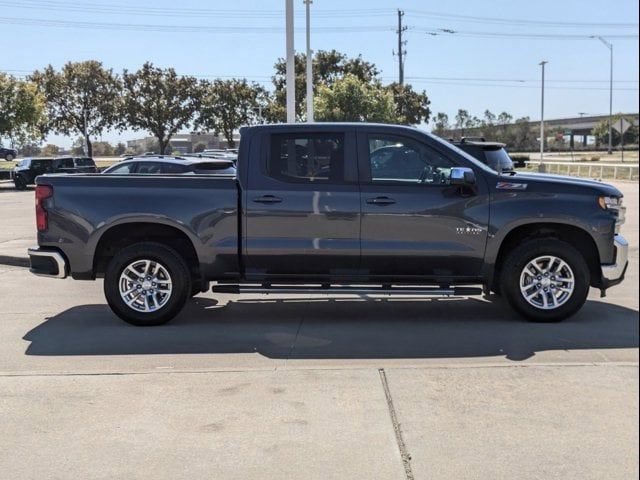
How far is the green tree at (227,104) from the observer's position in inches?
2373

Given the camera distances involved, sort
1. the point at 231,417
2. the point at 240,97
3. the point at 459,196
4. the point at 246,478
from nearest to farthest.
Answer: the point at 246,478 < the point at 231,417 < the point at 459,196 < the point at 240,97

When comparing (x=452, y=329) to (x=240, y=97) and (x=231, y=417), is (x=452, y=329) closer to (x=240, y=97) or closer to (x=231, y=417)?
(x=231, y=417)

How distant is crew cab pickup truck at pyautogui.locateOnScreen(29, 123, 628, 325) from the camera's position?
6.58m

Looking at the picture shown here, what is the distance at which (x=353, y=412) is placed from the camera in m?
4.46

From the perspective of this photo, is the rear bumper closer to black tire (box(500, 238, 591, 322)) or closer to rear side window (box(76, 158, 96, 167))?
black tire (box(500, 238, 591, 322))

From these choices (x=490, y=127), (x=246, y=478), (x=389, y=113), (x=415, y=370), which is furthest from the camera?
(x=490, y=127)

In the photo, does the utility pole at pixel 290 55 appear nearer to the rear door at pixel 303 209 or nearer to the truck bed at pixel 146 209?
the rear door at pixel 303 209

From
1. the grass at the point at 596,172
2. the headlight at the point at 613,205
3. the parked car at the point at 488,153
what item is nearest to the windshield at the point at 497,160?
the parked car at the point at 488,153

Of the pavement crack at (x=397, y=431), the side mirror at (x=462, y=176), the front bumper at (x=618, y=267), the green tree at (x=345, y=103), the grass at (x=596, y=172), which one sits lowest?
the pavement crack at (x=397, y=431)

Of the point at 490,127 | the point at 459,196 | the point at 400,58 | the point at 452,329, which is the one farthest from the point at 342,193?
the point at 490,127

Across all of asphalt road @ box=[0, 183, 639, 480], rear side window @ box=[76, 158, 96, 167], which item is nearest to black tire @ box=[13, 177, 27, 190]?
rear side window @ box=[76, 158, 96, 167]

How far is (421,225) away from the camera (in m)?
6.60

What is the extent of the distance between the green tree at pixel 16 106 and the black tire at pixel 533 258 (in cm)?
3733

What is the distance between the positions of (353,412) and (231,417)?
32.0 inches
